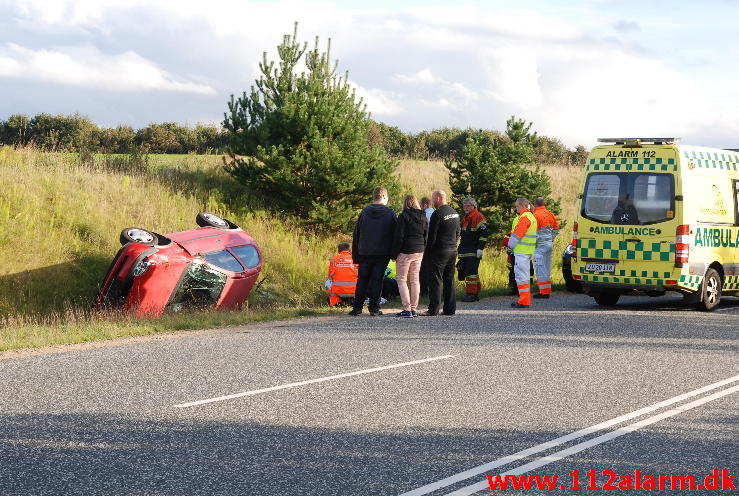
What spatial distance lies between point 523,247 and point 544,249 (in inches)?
92.3

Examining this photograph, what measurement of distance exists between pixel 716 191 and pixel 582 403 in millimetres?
9127

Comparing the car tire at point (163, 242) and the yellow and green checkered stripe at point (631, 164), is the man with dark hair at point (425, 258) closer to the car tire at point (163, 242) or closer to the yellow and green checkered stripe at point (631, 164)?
the yellow and green checkered stripe at point (631, 164)

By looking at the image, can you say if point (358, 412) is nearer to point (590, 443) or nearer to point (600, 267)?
point (590, 443)

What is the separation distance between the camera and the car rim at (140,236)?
49.3ft

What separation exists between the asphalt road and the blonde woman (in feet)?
6.46

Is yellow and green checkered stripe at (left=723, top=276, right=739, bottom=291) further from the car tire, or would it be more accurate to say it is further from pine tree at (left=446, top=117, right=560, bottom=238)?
pine tree at (left=446, top=117, right=560, bottom=238)

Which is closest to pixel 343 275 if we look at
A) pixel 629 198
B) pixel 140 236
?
pixel 140 236

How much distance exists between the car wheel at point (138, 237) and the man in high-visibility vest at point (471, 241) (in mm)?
5415

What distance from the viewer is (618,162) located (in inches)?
618

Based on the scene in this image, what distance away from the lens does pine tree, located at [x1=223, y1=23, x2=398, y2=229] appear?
2161 cm

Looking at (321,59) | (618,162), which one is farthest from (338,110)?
(618,162)

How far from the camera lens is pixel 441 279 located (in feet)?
47.6

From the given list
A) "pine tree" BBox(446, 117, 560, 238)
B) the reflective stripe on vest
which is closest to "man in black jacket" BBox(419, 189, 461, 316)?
the reflective stripe on vest

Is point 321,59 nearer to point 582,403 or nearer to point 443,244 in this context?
point 443,244
